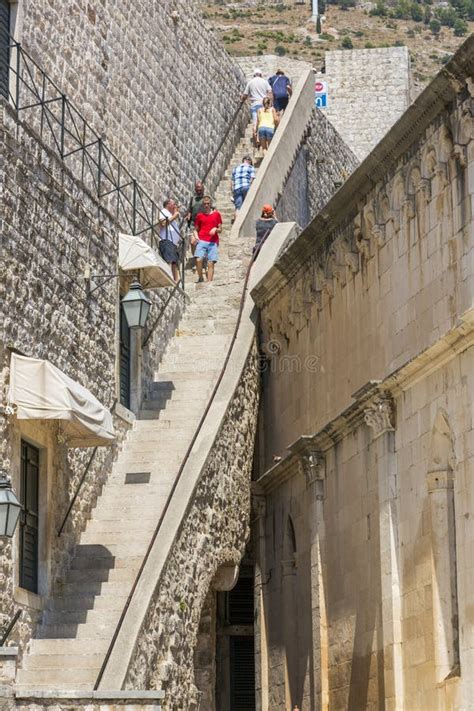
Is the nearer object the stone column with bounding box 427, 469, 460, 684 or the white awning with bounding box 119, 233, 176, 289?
the stone column with bounding box 427, 469, 460, 684

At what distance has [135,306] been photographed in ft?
65.0

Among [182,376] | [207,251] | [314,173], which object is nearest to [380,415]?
[182,376]

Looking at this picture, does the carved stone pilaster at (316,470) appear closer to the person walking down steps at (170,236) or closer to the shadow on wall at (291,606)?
the shadow on wall at (291,606)

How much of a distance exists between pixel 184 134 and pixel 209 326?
252 inches

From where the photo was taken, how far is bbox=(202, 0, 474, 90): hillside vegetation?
263 ft

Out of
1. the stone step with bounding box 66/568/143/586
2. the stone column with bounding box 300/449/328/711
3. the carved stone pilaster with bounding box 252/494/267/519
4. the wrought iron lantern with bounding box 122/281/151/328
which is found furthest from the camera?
the carved stone pilaster with bounding box 252/494/267/519

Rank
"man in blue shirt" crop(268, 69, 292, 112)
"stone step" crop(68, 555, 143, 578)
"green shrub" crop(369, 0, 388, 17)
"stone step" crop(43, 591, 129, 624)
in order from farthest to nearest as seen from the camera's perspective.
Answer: "green shrub" crop(369, 0, 388, 17) < "man in blue shirt" crop(268, 69, 292, 112) < "stone step" crop(68, 555, 143, 578) < "stone step" crop(43, 591, 129, 624)

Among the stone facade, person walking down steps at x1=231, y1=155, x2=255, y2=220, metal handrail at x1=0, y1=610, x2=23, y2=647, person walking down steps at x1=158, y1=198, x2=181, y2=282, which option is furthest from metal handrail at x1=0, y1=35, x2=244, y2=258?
metal handrail at x1=0, y1=610, x2=23, y2=647

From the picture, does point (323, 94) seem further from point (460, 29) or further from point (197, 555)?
point (460, 29)

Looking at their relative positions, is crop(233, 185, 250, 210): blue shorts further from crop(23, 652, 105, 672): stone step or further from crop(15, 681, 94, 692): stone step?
crop(15, 681, 94, 692): stone step

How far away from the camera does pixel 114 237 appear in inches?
819

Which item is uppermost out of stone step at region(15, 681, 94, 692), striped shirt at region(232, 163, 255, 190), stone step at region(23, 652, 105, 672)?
striped shirt at region(232, 163, 255, 190)

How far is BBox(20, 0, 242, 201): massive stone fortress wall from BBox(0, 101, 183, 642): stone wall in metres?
3.26

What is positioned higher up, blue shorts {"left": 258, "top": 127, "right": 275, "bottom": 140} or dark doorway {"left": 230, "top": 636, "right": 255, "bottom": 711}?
blue shorts {"left": 258, "top": 127, "right": 275, "bottom": 140}
